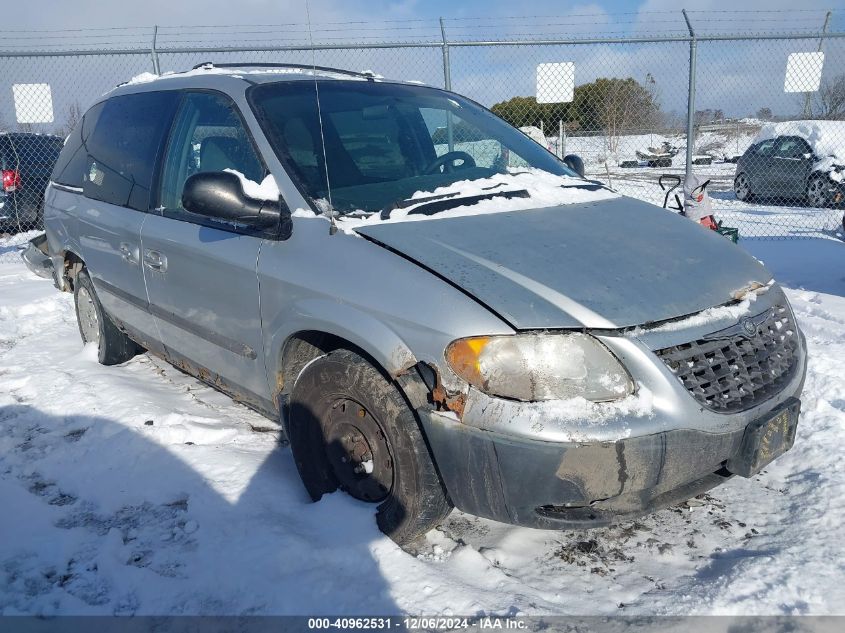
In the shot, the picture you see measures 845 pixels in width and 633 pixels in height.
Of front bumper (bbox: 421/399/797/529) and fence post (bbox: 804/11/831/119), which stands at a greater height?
fence post (bbox: 804/11/831/119)

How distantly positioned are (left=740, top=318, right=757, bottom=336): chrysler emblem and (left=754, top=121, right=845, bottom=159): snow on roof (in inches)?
469

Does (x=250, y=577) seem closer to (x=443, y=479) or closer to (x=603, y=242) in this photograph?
(x=443, y=479)

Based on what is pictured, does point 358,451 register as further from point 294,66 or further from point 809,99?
point 809,99

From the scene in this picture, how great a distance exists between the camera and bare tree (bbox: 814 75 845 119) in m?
10.6

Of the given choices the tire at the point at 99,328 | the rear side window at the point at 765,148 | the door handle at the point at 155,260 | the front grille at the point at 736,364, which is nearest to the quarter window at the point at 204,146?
the door handle at the point at 155,260

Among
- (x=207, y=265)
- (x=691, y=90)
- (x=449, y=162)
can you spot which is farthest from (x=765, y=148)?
(x=207, y=265)

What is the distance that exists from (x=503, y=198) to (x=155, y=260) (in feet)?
5.87

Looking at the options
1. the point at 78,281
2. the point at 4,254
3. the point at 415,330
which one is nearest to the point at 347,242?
the point at 415,330

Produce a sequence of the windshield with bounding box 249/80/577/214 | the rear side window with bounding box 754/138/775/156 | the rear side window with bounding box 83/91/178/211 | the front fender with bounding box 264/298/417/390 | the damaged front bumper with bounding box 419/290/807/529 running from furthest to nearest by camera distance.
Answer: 1. the rear side window with bounding box 754/138/775/156
2. the rear side window with bounding box 83/91/178/211
3. the windshield with bounding box 249/80/577/214
4. the front fender with bounding box 264/298/417/390
5. the damaged front bumper with bounding box 419/290/807/529

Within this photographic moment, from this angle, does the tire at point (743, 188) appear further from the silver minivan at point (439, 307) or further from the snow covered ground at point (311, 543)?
the silver minivan at point (439, 307)

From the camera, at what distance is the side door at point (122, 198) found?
145 inches

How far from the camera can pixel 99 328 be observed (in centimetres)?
465

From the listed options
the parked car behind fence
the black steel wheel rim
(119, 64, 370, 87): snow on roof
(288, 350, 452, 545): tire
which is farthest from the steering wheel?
the parked car behind fence

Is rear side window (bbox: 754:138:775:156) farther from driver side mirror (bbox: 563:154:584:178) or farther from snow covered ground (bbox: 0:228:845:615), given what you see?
snow covered ground (bbox: 0:228:845:615)
